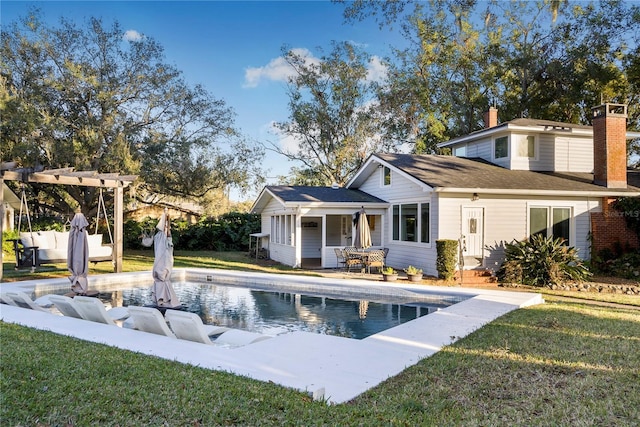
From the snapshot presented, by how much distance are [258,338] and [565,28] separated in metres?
28.0

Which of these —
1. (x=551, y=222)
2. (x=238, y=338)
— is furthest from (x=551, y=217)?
(x=238, y=338)

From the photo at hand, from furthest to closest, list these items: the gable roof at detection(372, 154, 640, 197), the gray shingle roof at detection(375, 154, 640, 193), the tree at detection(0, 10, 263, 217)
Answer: the tree at detection(0, 10, 263, 217)
the gray shingle roof at detection(375, 154, 640, 193)
the gable roof at detection(372, 154, 640, 197)

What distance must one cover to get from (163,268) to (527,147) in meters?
14.6

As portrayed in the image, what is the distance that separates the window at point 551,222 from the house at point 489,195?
0.03m

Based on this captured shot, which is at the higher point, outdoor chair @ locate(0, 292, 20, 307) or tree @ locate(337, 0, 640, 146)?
tree @ locate(337, 0, 640, 146)

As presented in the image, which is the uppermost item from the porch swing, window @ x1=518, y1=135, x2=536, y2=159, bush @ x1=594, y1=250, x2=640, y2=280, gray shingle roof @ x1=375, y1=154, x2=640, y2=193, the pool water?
window @ x1=518, y1=135, x2=536, y2=159

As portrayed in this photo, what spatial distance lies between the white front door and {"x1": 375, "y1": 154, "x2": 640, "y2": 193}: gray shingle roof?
0.93m

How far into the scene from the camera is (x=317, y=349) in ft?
19.7

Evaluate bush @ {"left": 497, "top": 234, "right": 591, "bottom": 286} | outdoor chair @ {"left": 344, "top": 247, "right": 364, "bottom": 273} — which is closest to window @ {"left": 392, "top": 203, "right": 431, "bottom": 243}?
outdoor chair @ {"left": 344, "top": 247, "right": 364, "bottom": 273}

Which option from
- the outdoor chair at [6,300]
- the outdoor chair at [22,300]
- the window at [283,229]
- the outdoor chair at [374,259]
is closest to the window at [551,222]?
the outdoor chair at [374,259]

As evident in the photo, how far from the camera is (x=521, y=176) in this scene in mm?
16344

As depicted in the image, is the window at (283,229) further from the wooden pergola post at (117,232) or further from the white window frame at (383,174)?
the wooden pergola post at (117,232)

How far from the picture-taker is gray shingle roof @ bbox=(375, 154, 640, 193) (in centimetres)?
1465

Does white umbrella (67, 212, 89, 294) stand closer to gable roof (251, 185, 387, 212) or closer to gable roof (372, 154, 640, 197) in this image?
gable roof (251, 185, 387, 212)
